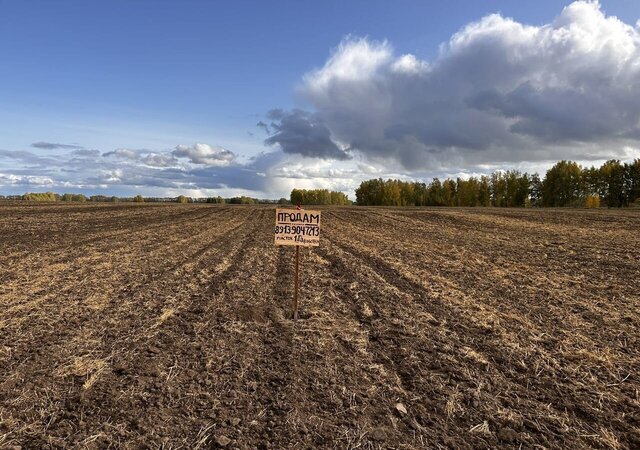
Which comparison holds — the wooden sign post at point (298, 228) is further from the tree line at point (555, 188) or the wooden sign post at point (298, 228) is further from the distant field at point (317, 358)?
the tree line at point (555, 188)

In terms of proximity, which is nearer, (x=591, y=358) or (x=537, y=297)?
(x=591, y=358)

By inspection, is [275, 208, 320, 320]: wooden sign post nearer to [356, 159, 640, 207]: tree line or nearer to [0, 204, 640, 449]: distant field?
[0, 204, 640, 449]: distant field

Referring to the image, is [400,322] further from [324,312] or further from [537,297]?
[537,297]

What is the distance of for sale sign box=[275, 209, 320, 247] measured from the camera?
8.70 metres

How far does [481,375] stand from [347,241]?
54.5 feet

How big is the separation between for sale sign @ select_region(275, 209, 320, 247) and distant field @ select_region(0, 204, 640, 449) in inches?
66.2

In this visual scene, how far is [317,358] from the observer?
673 cm

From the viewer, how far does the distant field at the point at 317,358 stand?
4.76m

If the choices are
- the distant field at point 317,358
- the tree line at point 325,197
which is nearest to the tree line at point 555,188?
the tree line at point 325,197

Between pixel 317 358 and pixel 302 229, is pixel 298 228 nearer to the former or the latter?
pixel 302 229

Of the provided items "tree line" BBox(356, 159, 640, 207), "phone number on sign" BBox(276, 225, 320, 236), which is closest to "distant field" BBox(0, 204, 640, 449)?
"phone number on sign" BBox(276, 225, 320, 236)

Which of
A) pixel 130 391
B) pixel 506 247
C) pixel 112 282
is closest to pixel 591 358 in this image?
pixel 130 391

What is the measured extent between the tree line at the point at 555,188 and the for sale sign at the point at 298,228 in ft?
336

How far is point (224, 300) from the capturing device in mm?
10000
